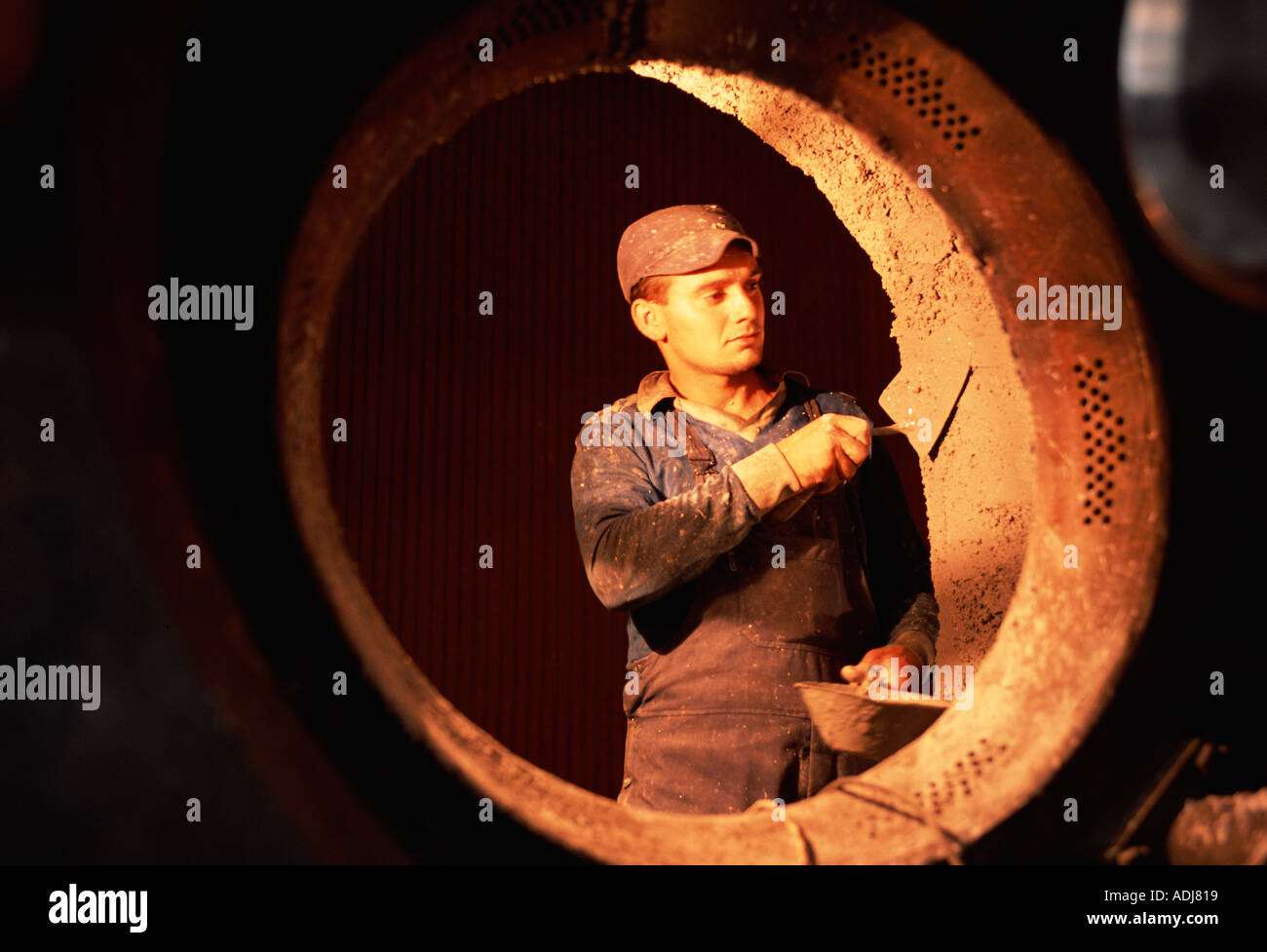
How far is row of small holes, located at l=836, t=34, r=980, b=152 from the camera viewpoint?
1603 millimetres

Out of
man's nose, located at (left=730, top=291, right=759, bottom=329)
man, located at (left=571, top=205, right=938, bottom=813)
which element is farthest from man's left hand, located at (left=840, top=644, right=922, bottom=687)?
man's nose, located at (left=730, top=291, right=759, bottom=329)

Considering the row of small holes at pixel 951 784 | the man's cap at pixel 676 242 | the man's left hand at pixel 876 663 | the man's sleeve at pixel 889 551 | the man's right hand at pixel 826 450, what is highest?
the man's cap at pixel 676 242

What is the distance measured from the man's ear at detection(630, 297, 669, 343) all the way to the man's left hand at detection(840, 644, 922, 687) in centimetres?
76

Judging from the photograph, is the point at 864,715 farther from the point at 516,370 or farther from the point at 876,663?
the point at 516,370

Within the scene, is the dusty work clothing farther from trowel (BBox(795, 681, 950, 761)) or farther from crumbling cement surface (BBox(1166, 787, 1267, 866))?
crumbling cement surface (BBox(1166, 787, 1267, 866))

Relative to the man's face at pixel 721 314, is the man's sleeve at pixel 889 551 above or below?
below

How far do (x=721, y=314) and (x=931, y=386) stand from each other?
906 millimetres

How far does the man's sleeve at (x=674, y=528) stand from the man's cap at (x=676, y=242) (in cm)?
46

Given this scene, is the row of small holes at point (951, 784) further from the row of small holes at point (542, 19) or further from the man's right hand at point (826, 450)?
the row of small holes at point (542, 19)

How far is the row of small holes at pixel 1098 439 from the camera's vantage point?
1.55m

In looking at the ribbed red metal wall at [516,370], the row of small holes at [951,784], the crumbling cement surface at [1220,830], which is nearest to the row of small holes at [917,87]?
the row of small holes at [951,784]
